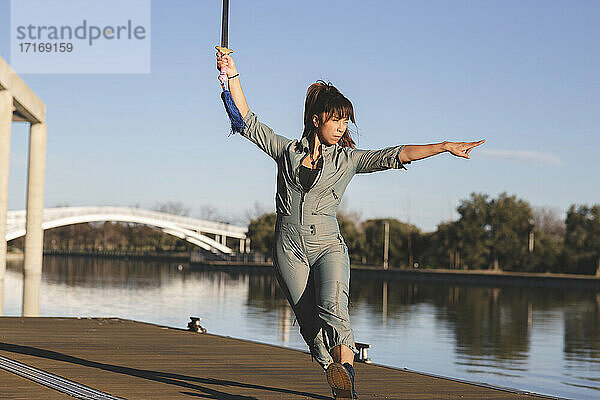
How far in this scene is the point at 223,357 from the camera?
698cm

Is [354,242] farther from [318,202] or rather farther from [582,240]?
→ [318,202]

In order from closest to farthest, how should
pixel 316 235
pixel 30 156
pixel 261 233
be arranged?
pixel 316 235 < pixel 30 156 < pixel 261 233

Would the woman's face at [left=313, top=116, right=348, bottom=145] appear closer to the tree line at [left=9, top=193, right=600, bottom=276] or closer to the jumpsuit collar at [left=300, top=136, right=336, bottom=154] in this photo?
the jumpsuit collar at [left=300, top=136, right=336, bottom=154]

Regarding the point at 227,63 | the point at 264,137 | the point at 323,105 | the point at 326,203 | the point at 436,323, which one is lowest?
the point at 436,323

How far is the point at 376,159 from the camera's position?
4156 mm

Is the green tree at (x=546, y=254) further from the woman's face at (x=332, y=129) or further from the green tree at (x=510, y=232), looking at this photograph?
the woman's face at (x=332, y=129)

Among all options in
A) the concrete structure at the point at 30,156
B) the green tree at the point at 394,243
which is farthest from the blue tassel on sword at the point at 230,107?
the green tree at the point at 394,243

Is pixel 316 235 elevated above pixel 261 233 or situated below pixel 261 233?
below

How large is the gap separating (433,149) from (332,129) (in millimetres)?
496

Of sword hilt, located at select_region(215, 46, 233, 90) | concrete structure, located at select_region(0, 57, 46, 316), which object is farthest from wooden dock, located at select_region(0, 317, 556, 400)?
concrete structure, located at select_region(0, 57, 46, 316)

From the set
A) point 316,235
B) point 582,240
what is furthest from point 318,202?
point 582,240

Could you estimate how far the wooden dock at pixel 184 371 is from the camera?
16.4 ft

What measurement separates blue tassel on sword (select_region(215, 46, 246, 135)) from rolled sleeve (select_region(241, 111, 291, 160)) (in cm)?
4

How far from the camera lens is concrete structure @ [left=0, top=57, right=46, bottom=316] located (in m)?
27.1
